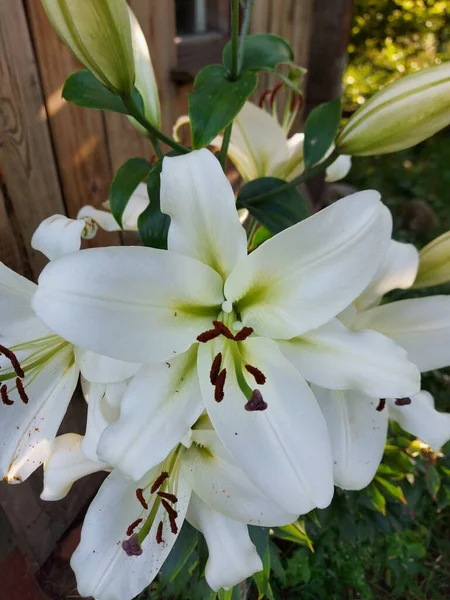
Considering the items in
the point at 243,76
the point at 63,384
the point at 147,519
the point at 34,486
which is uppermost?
the point at 243,76

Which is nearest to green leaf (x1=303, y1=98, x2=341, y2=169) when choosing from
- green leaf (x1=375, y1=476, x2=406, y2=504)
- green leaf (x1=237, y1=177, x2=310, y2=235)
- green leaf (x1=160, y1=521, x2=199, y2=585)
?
green leaf (x1=237, y1=177, x2=310, y2=235)

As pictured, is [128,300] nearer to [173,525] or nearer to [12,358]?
[12,358]

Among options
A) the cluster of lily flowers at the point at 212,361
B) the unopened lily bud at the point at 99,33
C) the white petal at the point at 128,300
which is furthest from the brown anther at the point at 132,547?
the unopened lily bud at the point at 99,33

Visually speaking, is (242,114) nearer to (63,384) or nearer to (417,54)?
(63,384)

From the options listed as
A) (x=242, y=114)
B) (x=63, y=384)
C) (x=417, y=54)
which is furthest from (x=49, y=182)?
(x=417, y=54)

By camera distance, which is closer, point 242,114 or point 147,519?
point 147,519
